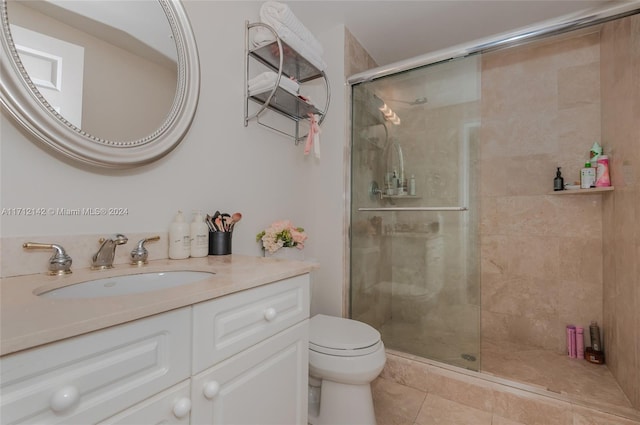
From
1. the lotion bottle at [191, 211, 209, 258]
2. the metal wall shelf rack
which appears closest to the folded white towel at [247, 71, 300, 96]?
the metal wall shelf rack

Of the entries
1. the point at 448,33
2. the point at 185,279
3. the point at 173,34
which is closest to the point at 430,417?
the point at 185,279

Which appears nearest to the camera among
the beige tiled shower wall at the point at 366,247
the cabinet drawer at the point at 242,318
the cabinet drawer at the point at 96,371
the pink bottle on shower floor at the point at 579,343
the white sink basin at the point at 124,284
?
the cabinet drawer at the point at 96,371

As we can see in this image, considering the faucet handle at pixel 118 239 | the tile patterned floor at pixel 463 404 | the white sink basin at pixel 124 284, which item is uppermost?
the faucet handle at pixel 118 239

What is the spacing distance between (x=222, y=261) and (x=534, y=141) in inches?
90.6

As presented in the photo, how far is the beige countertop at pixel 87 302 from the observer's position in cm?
43

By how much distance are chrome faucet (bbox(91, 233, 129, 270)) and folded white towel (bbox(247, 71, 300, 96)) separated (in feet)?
3.06

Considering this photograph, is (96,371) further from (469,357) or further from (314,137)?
(469,357)

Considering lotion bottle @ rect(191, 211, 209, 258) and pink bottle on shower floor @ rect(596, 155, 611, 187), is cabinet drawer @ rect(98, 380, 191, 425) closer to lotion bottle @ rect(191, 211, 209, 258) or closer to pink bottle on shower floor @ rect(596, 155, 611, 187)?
lotion bottle @ rect(191, 211, 209, 258)

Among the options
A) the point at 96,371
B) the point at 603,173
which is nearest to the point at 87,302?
the point at 96,371

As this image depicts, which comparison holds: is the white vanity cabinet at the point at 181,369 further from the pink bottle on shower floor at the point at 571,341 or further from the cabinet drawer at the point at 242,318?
the pink bottle on shower floor at the point at 571,341

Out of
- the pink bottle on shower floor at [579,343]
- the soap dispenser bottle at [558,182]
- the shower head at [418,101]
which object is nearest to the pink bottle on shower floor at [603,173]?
the soap dispenser bottle at [558,182]

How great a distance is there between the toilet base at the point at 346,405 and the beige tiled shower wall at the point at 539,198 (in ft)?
4.61

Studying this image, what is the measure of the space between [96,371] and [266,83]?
130 cm

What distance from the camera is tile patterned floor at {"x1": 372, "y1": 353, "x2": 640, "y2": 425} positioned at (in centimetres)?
130
